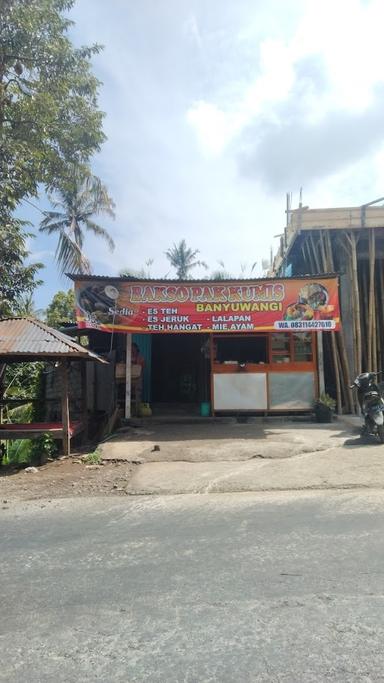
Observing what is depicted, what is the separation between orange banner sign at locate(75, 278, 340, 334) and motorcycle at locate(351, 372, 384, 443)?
2495mm

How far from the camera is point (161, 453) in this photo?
346 inches

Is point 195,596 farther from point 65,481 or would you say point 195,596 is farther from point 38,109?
point 38,109

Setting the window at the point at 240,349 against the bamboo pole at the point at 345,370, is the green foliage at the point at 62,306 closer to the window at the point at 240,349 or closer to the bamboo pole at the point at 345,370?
the window at the point at 240,349

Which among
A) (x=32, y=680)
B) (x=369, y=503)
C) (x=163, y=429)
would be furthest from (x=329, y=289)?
(x=32, y=680)

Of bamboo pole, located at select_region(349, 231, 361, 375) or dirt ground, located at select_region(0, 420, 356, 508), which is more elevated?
bamboo pole, located at select_region(349, 231, 361, 375)

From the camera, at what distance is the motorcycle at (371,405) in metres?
9.03

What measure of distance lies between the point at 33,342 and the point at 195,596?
6.79m

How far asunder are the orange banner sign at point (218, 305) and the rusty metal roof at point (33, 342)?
2.01 meters

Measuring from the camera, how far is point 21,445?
1138cm

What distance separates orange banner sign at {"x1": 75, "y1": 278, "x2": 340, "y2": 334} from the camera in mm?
11539

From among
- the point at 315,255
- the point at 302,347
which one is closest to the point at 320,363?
the point at 302,347

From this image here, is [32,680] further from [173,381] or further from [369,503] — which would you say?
[173,381]

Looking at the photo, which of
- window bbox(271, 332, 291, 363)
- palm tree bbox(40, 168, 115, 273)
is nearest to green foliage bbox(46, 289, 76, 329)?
palm tree bbox(40, 168, 115, 273)

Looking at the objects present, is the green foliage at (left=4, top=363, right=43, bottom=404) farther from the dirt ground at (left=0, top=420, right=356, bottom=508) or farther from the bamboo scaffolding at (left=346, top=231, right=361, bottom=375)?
the bamboo scaffolding at (left=346, top=231, right=361, bottom=375)
